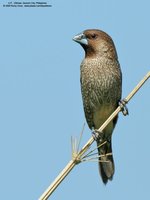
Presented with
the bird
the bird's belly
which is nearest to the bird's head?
the bird

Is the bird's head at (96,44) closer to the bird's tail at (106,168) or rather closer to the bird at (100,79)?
the bird at (100,79)

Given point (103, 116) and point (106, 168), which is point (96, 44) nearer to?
point (103, 116)

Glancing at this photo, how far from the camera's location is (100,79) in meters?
5.34

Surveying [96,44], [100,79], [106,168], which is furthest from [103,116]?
[96,44]

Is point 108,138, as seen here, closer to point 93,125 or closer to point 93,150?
point 93,125

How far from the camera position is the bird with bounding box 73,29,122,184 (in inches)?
210

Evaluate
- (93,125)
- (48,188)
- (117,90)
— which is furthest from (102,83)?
(48,188)

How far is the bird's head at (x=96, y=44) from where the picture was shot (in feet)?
17.8

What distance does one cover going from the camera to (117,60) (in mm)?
5527

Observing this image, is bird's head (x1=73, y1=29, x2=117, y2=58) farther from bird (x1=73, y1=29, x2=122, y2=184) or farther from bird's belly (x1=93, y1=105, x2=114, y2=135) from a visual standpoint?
bird's belly (x1=93, y1=105, x2=114, y2=135)

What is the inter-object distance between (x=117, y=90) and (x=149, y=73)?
2272 millimetres

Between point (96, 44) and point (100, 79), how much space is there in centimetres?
39

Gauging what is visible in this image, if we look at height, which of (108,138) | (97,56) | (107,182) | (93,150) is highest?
(97,56)

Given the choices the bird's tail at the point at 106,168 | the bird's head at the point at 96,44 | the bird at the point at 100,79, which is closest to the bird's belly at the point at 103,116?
the bird at the point at 100,79
